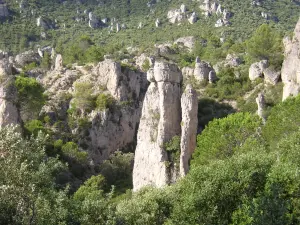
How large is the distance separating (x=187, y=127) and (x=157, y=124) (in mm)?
3247

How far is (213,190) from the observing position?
18875mm

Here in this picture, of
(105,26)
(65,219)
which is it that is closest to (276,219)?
(65,219)

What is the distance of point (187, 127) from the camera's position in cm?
3384

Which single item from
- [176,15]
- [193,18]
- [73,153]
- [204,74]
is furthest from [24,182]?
[176,15]

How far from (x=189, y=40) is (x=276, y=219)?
9026 centimetres

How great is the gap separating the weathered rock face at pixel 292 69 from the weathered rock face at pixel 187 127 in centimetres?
1079

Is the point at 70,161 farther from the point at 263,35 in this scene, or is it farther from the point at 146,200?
the point at 263,35

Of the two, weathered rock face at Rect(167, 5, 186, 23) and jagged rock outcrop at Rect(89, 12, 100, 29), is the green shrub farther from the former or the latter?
weathered rock face at Rect(167, 5, 186, 23)

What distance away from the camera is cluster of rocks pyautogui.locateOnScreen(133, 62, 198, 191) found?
33.3 m

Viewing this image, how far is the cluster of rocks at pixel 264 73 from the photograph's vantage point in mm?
43438

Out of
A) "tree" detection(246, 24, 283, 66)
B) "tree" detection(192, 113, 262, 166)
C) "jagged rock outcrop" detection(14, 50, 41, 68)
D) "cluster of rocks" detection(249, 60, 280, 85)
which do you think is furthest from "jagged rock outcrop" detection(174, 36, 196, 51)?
"tree" detection(192, 113, 262, 166)

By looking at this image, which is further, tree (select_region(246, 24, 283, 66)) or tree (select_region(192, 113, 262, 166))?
tree (select_region(246, 24, 283, 66))

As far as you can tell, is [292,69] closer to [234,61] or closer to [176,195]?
[234,61]

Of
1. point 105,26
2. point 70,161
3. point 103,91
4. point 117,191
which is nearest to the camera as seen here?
point 117,191
